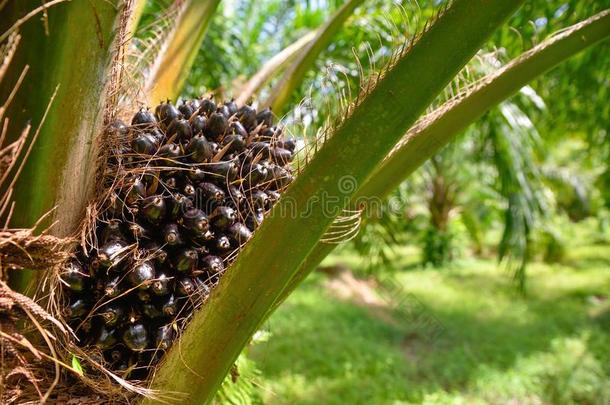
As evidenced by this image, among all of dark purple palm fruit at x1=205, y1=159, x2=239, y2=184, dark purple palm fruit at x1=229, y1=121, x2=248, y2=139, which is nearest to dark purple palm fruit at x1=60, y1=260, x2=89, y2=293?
dark purple palm fruit at x1=205, y1=159, x2=239, y2=184

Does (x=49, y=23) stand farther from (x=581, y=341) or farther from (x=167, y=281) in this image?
(x=581, y=341)

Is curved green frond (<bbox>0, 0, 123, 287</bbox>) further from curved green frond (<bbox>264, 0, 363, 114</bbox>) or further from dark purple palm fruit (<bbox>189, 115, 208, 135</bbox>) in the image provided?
curved green frond (<bbox>264, 0, 363, 114</bbox>)

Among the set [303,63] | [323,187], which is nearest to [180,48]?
[303,63]

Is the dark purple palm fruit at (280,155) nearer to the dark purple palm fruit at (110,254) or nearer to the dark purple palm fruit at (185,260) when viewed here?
the dark purple palm fruit at (185,260)

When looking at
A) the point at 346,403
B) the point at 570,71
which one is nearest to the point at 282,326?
the point at 346,403

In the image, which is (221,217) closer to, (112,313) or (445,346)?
(112,313)

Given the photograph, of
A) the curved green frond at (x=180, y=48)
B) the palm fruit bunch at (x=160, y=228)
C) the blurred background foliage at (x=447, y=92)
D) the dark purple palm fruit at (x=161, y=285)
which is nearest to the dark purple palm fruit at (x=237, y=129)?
the palm fruit bunch at (x=160, y=228)
